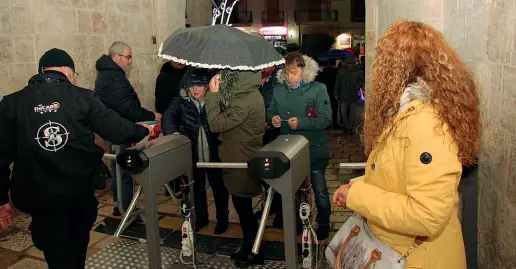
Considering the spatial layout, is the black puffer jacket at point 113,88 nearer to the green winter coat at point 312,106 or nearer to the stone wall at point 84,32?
the stone wall at point 84,32

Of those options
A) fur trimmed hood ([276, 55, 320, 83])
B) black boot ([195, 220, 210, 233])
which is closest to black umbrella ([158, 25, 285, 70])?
fur trimmed hood ([276, 55, 320, 83])

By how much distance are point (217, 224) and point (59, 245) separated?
6.10 ft

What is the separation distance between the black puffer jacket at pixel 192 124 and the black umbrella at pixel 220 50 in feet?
1.48

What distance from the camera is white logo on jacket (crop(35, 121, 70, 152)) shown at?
266 centimetres

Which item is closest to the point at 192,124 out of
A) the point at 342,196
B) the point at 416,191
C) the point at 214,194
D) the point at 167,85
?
the point at 214,194

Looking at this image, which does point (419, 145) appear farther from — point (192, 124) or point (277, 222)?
point (277, 222)

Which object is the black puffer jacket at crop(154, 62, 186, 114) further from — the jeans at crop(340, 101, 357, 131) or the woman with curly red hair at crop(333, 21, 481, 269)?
the jeans at crop(340, 101, 357, 131)

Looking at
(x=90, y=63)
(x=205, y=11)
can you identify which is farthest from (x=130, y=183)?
(x=205, y=11)

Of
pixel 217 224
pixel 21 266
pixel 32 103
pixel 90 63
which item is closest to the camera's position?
pixel 32 103

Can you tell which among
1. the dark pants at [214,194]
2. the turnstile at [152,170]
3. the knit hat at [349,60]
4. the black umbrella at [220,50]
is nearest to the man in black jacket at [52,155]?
the turnstile at [152,170]

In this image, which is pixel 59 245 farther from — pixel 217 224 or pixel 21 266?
pixel 217 224

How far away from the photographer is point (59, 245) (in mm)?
2756

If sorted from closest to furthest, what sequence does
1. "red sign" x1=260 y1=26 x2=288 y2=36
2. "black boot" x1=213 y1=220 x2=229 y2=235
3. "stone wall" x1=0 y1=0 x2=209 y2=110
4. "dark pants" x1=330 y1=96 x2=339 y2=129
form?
1. "black boot" x1=213 y1=220 x2=229 y2=235
2. "stone wall" x1=0 y1=0 x2=209 y2=110
3. "dark pants" x1=330 y1=96 x2=339 y2=129
4. "red sign" x1=260 y1=26 x2=288 y2=36

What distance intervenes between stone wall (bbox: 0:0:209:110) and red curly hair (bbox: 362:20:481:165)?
4.60m
